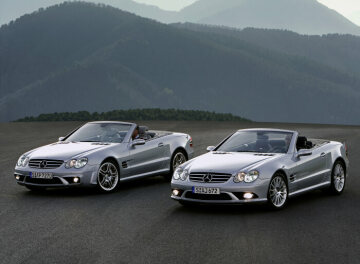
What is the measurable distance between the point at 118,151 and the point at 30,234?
459 centimetres

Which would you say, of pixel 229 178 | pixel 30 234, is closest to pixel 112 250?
pixel 30 234

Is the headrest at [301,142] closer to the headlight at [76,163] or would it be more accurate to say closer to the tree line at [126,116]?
the headlight at [76,163]

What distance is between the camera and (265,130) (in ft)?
39.9

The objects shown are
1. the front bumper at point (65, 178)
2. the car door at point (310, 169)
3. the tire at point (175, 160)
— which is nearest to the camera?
the car door at point (310, 169)

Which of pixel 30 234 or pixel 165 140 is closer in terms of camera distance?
pixel 30 234

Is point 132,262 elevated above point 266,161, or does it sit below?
below

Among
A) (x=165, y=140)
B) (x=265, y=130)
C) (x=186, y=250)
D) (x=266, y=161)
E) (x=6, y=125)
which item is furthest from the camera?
(x=6, y=125)

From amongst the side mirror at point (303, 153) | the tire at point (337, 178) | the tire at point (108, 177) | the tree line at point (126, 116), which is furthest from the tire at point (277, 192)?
the tree line at point (126, 116)

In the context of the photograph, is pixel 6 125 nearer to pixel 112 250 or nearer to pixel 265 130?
pixel 265 130

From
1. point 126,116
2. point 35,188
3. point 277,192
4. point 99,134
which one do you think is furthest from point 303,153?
point 126,116

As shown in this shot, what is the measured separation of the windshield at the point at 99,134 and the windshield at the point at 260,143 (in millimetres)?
2566

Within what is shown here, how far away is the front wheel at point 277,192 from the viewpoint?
1048cm

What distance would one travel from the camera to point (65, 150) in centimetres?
1277

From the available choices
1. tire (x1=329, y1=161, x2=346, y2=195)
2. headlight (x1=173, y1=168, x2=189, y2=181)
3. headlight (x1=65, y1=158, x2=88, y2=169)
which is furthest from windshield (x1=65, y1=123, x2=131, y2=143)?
tire (x1=329, y1=161, x2=346, y2=195)
